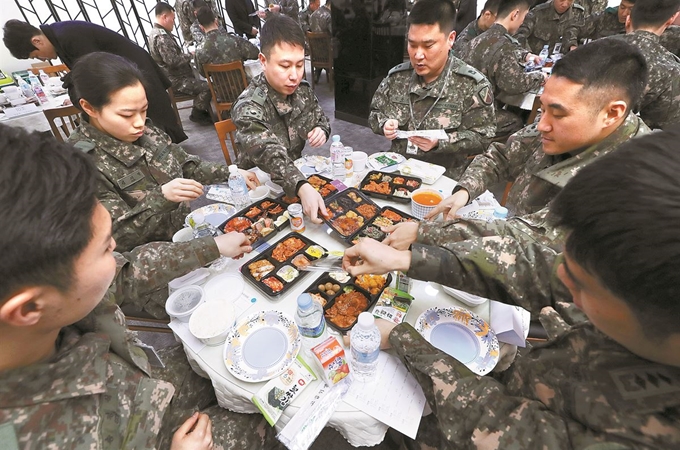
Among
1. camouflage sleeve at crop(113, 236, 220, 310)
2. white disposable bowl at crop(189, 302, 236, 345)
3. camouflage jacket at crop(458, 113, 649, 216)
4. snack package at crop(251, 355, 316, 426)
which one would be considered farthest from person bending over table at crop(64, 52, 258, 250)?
camouflage jacket at crop(458, 113, 649, 216)

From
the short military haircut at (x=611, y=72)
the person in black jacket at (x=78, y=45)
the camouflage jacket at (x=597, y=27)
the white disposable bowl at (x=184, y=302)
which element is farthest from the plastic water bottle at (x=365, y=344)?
the camouflage jacket at (x=597, y=27)

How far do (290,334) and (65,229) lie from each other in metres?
0.89

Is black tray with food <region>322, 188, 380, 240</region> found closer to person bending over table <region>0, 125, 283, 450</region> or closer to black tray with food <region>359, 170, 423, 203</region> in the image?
black tray with food <region>359, 170, 423, 203</region>

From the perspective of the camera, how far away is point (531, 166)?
2062mm

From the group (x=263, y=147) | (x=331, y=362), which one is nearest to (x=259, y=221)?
(x=263, y=147)

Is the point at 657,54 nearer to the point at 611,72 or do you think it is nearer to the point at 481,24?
the point at 481,24

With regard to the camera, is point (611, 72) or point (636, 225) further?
point (611, 72)

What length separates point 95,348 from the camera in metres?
1.00

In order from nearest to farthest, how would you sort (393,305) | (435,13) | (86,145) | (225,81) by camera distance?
(393,305), (86,145), (435,13), (225,81)

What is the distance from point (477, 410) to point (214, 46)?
5877 millimetres

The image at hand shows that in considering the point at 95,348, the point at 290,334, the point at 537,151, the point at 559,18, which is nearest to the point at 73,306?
the point at 95,348

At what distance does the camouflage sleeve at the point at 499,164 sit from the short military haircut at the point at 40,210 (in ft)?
6.66

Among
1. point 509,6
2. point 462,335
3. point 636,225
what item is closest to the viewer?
point 636,225

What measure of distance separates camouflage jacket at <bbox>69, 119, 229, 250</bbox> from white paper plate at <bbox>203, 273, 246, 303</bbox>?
71cm
